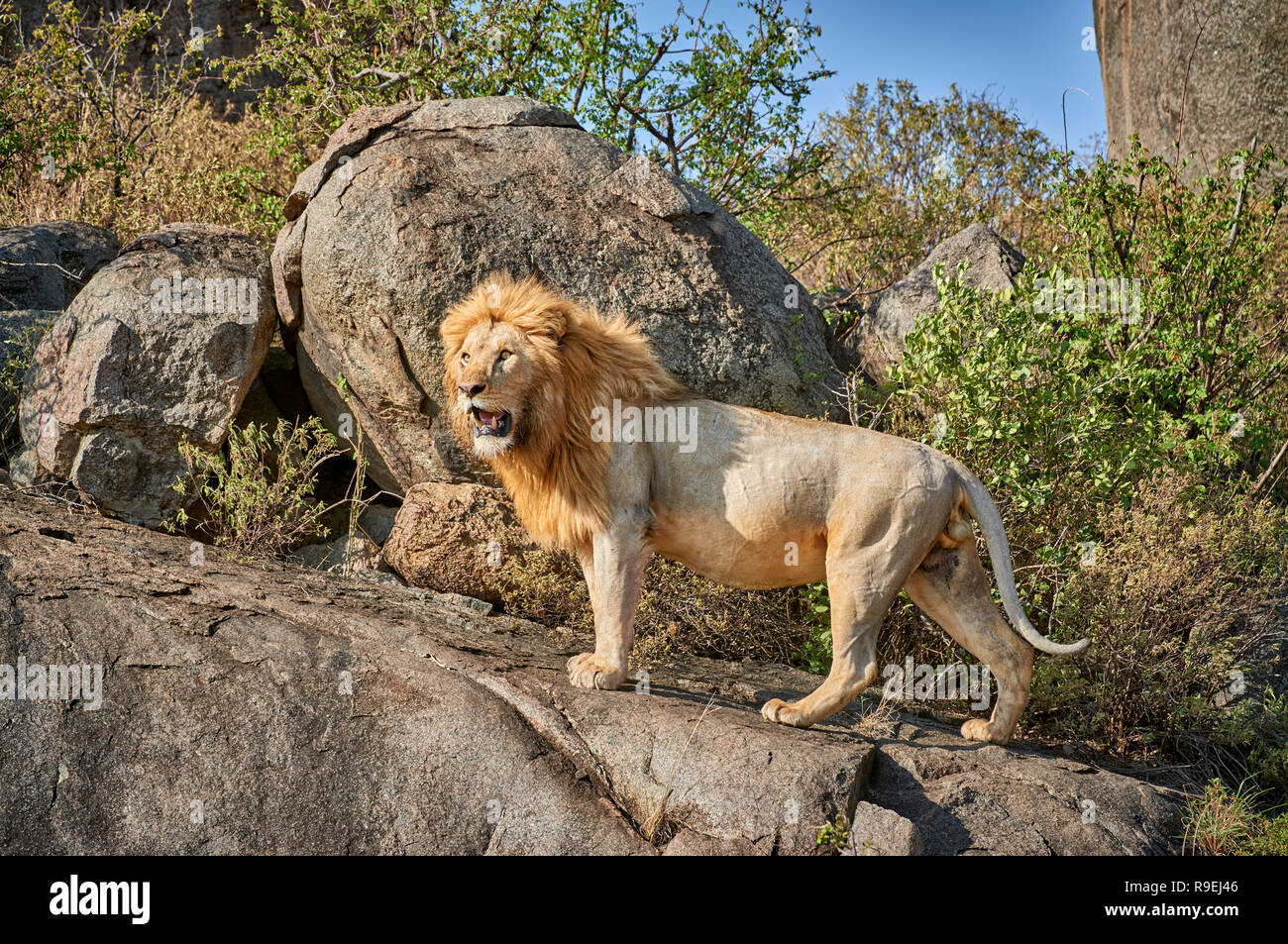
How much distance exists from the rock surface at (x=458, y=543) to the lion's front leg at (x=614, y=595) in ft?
6.72

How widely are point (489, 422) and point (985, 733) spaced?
3.00m

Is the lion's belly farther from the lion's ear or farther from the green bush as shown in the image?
the green bush

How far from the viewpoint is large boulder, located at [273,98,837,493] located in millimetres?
7555

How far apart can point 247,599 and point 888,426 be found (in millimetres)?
4409

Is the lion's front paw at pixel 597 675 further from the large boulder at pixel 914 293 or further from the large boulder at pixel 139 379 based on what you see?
the large boulder at pixel 914 293

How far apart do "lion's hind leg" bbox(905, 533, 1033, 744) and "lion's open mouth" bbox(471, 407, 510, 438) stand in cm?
216

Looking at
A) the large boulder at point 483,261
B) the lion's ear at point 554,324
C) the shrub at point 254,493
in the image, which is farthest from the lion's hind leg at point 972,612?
the shrub at point 254,493

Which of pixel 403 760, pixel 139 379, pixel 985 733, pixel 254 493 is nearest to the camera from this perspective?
pixel 403 760

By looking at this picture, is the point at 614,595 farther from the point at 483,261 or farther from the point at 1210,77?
the point at 1210,77

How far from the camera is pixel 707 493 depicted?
5.58 meters

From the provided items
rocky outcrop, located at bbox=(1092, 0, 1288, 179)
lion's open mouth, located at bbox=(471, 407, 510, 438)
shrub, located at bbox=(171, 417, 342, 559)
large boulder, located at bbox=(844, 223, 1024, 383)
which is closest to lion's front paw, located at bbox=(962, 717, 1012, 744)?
lion's open mouth, located at bbox=(471, 407, 510, 438)

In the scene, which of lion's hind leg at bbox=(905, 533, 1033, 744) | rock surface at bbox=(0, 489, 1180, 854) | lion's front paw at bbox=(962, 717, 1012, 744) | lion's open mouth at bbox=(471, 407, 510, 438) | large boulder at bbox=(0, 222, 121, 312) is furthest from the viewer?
large boulder at bbox=(0, 222, 121, 312)

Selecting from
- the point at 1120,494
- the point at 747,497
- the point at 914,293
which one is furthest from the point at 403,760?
the point at 914,293

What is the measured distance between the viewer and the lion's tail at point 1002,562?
17.6ft
